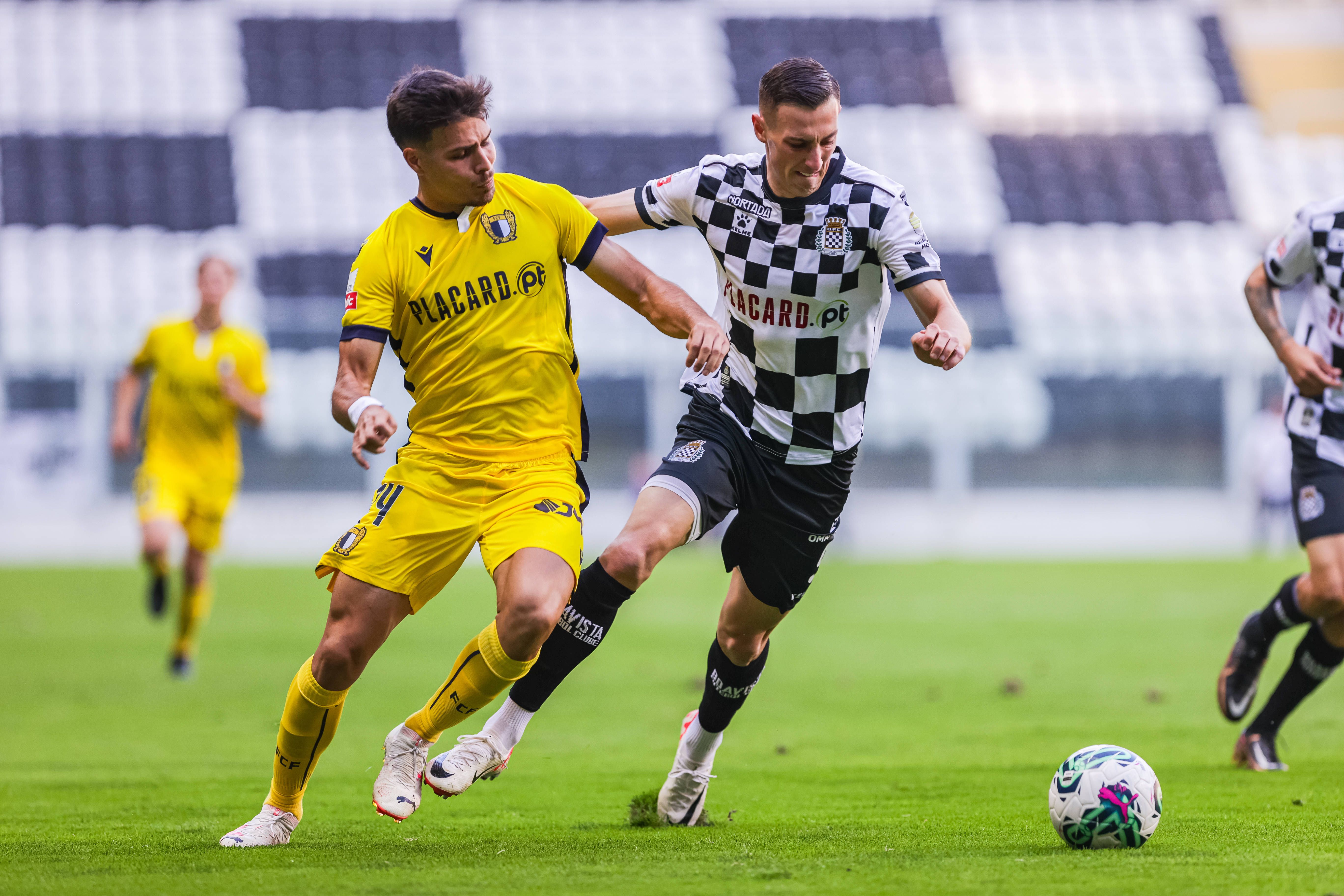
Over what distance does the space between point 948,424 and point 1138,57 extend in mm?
11392

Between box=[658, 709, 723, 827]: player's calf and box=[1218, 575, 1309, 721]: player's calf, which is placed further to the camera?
box=[1218, 575, 1309, 721]: player's calf

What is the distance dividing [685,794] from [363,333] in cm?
187

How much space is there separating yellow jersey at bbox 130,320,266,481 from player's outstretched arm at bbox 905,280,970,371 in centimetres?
640

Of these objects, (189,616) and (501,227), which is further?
(189,616)

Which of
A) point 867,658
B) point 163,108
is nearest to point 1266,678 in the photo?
point 867,658

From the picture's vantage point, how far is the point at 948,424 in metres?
23.2

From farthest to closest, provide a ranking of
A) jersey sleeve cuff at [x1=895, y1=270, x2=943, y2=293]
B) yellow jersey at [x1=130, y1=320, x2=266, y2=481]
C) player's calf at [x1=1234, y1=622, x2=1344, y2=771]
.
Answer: yellow jersey at [x1=130, y1=320, x2=266, y2=481] → player's calf at [x1=1234, y1=622, x2=1344, y2=771] → jersey sleeve cuff at [x1=895, y1=270, x2=943, y2=293]

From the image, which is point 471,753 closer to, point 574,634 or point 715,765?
point 574,634

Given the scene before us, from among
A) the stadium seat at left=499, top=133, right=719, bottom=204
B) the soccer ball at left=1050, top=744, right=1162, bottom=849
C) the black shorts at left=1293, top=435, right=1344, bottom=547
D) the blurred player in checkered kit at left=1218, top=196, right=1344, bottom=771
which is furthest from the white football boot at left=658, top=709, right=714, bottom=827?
the stadium seat at left=499, top=133, right=719, bottom=204

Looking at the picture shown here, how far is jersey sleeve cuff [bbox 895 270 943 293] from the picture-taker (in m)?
4.66

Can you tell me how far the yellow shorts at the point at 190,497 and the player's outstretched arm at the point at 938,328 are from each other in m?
6.50

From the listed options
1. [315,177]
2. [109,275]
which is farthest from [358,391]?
[315,177]

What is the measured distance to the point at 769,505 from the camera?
4.98 m

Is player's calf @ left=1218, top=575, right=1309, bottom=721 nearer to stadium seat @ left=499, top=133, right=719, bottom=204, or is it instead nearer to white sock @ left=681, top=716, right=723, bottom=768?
white sock @ left=681, top=716, right=723, bottom=768
